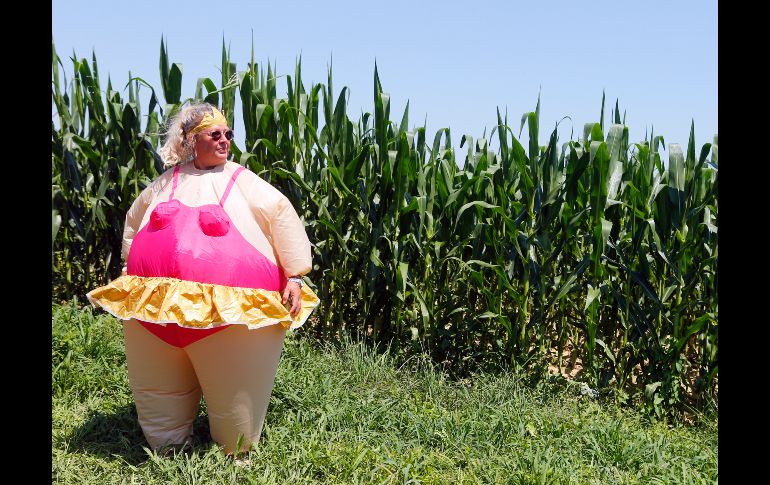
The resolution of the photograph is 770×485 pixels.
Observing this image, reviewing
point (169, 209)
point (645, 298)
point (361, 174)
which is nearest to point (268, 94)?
point (361, 174)

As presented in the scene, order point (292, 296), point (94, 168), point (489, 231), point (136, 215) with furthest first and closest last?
point (94, 168), point (489, 231), point (136, 215), point (292, 296)

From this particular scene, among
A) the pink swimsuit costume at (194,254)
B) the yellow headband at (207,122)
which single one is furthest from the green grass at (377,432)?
the yellow headband at (207,122)

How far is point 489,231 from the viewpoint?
473cm

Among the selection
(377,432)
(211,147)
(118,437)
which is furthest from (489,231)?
(118,437)

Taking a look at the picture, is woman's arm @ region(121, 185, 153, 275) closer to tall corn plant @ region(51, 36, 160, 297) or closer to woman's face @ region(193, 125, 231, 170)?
woman's face @ region(193, 125, 231, 170)

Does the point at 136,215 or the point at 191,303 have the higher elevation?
the point at 136,215

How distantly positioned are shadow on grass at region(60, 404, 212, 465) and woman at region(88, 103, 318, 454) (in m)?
0.16

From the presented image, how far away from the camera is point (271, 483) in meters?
3.18

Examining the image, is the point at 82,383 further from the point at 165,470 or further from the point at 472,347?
the point at 472,347

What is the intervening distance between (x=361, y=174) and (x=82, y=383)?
218 centimetres

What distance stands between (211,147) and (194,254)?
0.55 m

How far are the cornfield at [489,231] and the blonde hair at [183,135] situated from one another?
139 cm

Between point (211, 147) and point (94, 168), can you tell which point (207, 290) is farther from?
point (94, 168)

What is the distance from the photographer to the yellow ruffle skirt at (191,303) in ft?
9.84
